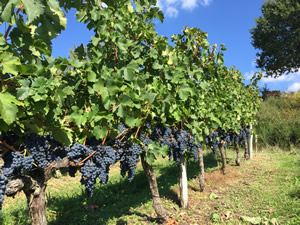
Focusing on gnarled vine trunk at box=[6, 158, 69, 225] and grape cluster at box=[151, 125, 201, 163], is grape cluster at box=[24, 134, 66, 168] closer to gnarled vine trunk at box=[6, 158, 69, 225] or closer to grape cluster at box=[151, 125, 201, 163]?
gnarled vine trunk at box=[6, 158, 69, 225]

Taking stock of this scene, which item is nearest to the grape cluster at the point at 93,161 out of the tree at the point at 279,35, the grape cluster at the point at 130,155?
the grape cluster at the point at 130,155

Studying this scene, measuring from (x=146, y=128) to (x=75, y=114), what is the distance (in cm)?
124

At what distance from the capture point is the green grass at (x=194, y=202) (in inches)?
184

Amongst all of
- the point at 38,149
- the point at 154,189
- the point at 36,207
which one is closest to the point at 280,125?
the point at 154,189

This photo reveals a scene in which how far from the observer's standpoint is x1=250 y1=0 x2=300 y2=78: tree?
63.6 ft

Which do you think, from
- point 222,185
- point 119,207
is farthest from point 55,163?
point 222,185

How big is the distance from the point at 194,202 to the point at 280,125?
397 inches

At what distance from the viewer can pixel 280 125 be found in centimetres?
1338

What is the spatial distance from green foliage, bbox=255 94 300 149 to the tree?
551cm

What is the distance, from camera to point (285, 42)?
2012 cm

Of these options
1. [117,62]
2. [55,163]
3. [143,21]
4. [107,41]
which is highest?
[143,21]

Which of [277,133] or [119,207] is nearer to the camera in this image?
[119,207]

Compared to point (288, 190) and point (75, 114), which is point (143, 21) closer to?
point (75, 114)

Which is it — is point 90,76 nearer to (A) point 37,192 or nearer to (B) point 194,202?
(A) point 37,192
